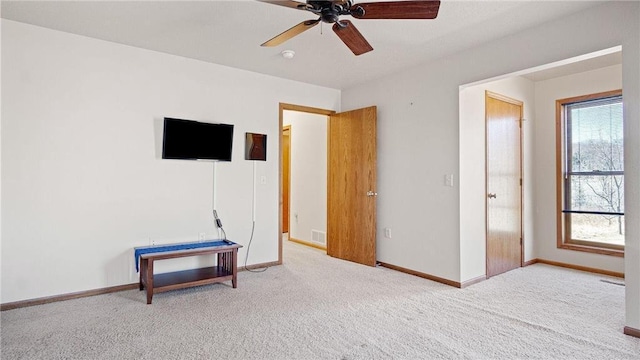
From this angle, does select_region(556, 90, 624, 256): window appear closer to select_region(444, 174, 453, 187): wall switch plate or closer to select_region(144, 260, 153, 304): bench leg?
select_region(444, 174, 453, 187): wall switch plate

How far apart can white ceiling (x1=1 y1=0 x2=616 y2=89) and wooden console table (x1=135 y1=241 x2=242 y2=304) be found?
6.57 ft

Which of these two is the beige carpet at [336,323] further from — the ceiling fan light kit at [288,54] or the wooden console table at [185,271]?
the ceiling fan light kit at [288,54]

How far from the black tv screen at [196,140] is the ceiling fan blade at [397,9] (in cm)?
222

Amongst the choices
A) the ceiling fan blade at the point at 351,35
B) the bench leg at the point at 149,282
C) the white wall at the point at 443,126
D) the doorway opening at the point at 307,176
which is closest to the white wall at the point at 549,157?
the white wall at the point at 443,126

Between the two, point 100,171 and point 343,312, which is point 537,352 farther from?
point 100,171

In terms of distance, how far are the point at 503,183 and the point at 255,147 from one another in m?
3.03

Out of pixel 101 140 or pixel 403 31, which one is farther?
pixel 101 140

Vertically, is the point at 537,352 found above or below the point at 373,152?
below

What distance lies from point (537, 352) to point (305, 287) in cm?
201

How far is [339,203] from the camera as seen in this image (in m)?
4.92

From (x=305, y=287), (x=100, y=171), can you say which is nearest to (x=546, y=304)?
(x=305, y=287)

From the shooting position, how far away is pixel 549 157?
4.57m

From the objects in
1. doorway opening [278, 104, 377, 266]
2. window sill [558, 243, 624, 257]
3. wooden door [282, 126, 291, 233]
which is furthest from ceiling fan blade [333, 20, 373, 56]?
wooden door [282, 126, 291, 233]

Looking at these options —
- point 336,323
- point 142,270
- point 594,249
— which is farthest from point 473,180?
point 142,270
